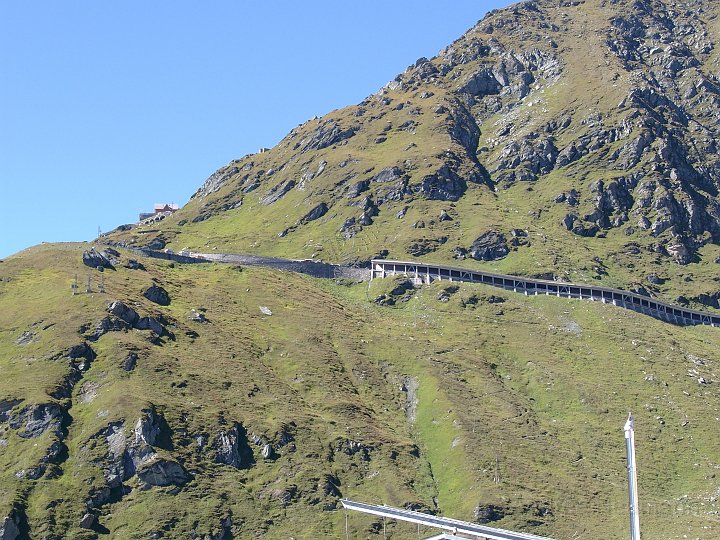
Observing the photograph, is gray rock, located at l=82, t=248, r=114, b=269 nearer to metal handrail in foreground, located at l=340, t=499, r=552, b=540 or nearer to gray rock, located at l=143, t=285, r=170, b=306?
gray rock, located at l=143, t=285, r=170, b=306

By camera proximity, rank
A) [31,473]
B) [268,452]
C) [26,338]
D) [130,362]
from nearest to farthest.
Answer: [31,473] < [268,452] < [130,362] < [26,338]

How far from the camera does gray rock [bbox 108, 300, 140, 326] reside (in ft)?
561

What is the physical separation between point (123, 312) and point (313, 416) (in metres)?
35.7

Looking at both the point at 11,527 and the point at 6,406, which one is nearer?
the point at 11,527

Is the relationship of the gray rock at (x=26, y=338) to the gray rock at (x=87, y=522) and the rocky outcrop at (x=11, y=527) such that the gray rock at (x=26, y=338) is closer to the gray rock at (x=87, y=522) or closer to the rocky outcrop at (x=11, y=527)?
the rocky outcrop at (x=11, y=527)

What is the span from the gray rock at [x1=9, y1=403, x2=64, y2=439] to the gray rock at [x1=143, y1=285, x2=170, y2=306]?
138 ft

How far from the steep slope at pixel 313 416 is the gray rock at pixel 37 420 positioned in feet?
0.76

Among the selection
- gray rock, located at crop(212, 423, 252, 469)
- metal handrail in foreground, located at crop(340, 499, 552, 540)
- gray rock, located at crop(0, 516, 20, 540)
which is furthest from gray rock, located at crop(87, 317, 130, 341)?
metal handrail in foreground, located at crop(340, 499, 552, 540)

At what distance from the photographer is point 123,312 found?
171875 mm

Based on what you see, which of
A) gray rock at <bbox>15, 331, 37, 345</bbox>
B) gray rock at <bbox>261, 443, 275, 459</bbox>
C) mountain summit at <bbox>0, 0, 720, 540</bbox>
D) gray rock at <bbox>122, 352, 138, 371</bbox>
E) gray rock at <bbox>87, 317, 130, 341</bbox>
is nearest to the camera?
mountain summit at <bbox>0, 0, 720, 540</bbox>

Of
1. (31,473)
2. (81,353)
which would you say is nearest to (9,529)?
(31,473)

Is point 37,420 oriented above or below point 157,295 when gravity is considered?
below

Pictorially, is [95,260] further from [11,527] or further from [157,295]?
[11,527]

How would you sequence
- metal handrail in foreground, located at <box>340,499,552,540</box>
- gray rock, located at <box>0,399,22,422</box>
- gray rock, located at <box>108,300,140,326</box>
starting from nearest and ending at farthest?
metal handrail in foreground, located at <box>340,499,552,540</box> → gray rock, located at <box>0,399,22,422</box> → gray rock, located at <box>108,300,140,326</box>
